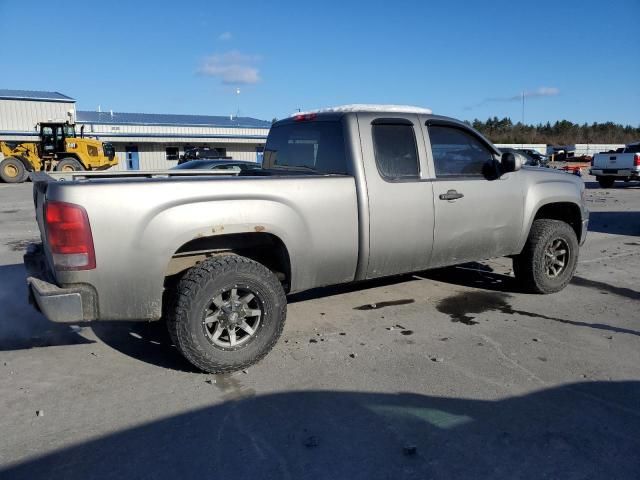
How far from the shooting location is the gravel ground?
2742 mm

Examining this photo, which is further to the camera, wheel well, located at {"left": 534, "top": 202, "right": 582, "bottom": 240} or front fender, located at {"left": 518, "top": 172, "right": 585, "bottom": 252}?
wheel well, located at {"left": 534, "top": 202, "right": 582, "bottom": 240}

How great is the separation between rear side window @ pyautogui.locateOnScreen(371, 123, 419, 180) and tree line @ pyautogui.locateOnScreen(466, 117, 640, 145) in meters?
72.9

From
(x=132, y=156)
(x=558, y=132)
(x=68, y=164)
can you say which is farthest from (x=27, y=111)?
(x=558, y=132)

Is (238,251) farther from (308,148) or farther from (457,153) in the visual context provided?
(457,153)

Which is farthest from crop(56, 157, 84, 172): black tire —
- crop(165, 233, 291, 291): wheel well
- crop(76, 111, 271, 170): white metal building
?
crop(165, 233, 291, 291): wheel well

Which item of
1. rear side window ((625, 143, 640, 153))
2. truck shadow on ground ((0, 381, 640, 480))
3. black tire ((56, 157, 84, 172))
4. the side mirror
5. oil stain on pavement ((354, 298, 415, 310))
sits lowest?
truck shadow on ground ((0, 381, 640, 480))

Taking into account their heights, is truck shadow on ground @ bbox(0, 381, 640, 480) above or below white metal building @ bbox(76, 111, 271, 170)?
below

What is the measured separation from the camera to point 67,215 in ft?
10.5

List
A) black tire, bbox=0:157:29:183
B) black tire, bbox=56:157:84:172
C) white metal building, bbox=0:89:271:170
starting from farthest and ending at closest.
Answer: white metal building, bbox=0:89:271:170 < black tire, bbox=0:157:29:183 < black tire, bbox=56:157:84:172

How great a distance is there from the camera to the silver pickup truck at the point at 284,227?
10.9 feet

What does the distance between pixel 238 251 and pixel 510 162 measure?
9.19ft

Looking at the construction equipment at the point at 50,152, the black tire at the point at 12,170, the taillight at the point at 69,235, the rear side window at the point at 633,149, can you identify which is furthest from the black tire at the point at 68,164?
the rear side window at the point at 633,149

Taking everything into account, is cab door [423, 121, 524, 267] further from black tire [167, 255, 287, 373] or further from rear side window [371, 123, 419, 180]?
black tire [167, 255, 287, 373]

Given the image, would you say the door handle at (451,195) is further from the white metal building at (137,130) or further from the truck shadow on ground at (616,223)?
the white metal building at (137,130)
